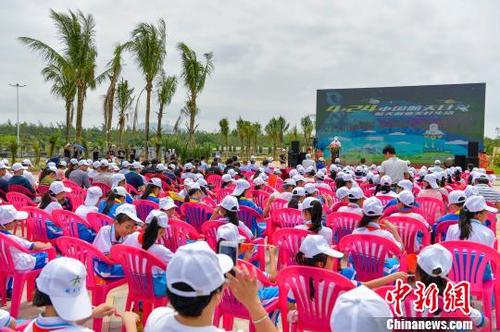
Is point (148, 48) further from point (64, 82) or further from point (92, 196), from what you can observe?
point (92, 196)

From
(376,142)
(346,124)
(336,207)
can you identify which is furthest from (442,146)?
(336,207)

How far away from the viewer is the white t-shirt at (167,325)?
1.78m

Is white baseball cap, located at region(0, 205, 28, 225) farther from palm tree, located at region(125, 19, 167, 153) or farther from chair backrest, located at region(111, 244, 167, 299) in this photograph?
palm tree, located at region(125, 19, 167, 153)

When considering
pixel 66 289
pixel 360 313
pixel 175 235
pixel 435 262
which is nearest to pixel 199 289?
pixel 360 313

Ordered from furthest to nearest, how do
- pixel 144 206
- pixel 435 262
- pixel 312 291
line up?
pixel 144 206 < pixel 312 291 < pixel 435 262

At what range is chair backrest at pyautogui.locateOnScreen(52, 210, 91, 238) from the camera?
16.3ft

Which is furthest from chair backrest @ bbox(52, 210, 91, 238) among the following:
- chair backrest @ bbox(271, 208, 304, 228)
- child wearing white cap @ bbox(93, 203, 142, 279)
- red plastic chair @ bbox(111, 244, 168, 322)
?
chair backrest @ bbox(271, 208, 304, 228)

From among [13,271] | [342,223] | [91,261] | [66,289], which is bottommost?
[13,271]

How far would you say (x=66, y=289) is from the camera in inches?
83.4

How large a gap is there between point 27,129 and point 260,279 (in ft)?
255

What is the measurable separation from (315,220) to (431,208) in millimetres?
3198

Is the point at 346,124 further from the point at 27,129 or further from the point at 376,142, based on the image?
the point at 27,129

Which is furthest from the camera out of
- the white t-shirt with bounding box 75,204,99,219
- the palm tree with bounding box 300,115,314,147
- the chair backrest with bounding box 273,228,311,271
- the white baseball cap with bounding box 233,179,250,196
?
the palm tree with bounding box 300,115,314,147

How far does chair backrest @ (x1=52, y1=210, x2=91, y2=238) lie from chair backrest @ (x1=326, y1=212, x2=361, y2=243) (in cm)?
267
